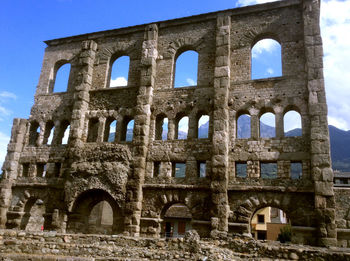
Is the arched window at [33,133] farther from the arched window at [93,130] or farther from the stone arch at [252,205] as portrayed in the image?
the stone arch at [252,205]

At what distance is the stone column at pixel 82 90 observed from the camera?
53.6 ft

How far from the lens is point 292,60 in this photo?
13.9 metres

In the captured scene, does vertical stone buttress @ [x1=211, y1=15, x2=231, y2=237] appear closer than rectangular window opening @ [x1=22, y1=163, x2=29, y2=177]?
Yes

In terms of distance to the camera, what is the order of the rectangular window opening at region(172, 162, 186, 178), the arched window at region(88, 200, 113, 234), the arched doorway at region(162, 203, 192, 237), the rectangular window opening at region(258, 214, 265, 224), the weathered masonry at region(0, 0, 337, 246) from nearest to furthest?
the weathered masonry at region(0, 0, 337, 246) < the rectangular window opening at region(172, 162, 186, 178) < the arched window at region(88, 200, 113, 234) < the arched doorway at region(162, 203, 192, 237) < the rectangular window opening at region(258, 214, 265, 224)

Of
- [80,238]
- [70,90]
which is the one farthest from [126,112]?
[80,238]

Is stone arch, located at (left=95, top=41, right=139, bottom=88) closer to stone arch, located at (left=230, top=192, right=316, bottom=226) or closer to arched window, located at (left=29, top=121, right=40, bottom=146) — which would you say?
arched window, located at (left=29, top=121, right=40, bottom=146)

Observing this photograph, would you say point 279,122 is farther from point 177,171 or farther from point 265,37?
point 177,171

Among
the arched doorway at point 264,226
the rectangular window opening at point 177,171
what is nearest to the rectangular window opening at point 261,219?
the arched doorway at point 264,226

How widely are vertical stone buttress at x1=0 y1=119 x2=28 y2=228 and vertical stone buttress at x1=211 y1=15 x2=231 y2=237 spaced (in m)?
11.6

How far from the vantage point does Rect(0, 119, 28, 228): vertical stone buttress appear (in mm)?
16844

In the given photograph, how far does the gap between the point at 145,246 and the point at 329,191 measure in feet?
23.7

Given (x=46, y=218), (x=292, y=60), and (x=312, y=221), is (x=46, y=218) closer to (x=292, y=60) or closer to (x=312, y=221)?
(x=312, y=221)

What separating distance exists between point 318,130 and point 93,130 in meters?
11.5

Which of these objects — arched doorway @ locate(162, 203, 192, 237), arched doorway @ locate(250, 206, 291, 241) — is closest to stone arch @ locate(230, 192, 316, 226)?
arched doorway @ locate(162, 203, 192, 237)
